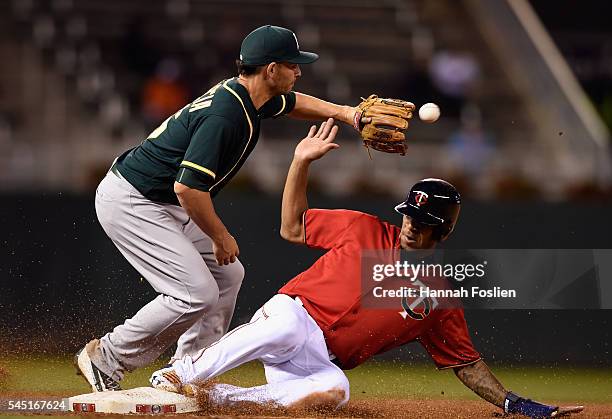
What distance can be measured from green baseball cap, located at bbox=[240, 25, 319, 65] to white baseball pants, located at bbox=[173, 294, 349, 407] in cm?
119

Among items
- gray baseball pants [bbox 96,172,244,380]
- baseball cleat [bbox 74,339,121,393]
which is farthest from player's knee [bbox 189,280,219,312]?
baseball cleat [bbox 74,339,121,393]

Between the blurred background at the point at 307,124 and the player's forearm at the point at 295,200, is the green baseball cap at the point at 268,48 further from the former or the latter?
the blurred background at the point at 307,124

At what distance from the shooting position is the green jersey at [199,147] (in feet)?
17.6

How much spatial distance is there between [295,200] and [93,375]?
1374mm

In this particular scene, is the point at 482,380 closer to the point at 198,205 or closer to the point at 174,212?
the point at 198,205

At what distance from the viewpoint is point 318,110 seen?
6.45 metres

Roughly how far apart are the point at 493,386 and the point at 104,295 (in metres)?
3.70

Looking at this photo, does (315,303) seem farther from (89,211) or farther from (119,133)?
(119,133)

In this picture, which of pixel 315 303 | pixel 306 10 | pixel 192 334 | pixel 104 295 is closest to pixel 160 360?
pixel 104 295

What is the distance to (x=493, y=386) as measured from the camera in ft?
18.5

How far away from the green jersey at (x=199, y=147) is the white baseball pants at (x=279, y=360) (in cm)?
71

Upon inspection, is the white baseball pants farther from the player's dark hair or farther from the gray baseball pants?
the player's dark hair

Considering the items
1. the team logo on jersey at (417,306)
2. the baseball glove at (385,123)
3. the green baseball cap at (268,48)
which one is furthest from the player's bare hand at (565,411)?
the green baseball cap at (268,48)

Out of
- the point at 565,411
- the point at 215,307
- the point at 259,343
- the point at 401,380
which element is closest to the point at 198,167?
the point at 259,343
